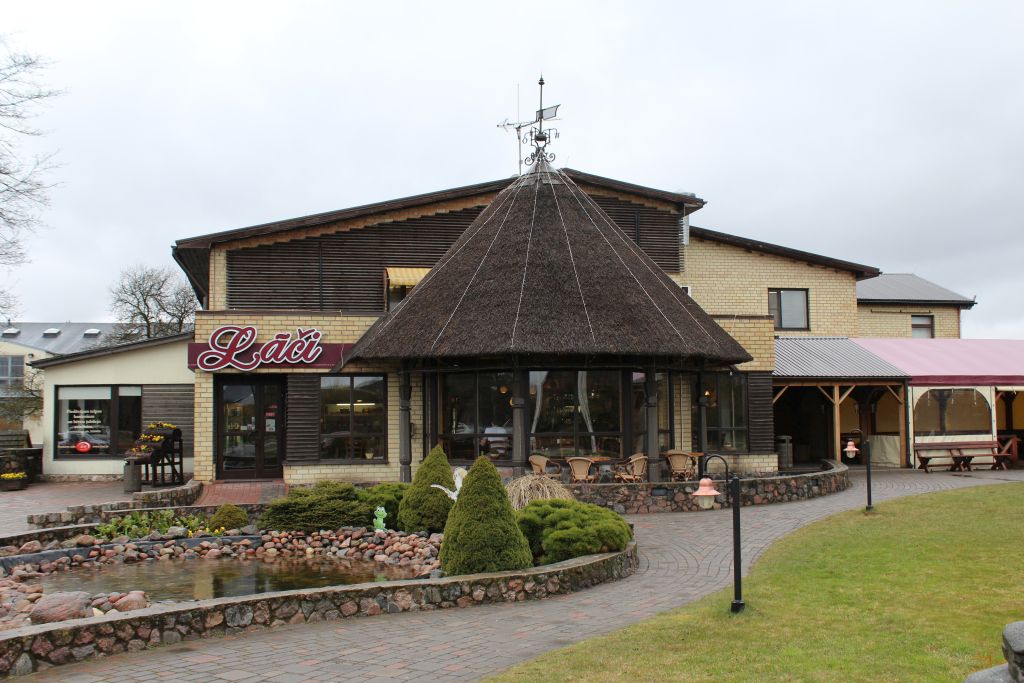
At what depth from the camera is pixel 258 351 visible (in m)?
20.1

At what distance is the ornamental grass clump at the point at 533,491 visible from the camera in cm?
1351

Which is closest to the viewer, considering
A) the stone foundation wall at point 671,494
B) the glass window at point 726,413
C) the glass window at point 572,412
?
the stone foundation wall at point 671,494

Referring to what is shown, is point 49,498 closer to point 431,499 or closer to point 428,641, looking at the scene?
point 431,499

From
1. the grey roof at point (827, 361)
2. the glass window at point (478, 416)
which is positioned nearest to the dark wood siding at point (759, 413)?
the grey roof at point (827, 361)

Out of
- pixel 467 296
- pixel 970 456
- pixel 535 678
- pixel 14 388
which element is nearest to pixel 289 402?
pixel 467 296

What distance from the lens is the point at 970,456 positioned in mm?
23328

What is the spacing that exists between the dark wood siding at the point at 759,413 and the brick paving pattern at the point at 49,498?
15.4 m

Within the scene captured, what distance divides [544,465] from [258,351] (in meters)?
7.69

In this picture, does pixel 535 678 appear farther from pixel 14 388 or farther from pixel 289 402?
pixel 14 388

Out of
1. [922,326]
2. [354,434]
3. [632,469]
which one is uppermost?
[922,326]

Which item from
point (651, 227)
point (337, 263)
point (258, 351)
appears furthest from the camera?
point (651, 227)

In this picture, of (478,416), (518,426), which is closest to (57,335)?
(478,416)

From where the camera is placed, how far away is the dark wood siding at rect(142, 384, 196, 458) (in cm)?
2417

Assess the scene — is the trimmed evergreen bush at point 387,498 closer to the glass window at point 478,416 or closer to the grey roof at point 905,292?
the glass window at point 478,416
